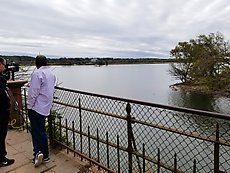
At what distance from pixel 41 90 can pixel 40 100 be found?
0.48 feet

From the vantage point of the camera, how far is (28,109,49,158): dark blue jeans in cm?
329

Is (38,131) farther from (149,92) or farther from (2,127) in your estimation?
(149,92)

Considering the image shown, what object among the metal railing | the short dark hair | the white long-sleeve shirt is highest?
the short dark hair

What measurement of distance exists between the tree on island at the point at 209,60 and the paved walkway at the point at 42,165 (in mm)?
25263

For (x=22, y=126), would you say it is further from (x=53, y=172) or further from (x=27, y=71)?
(x=27, y=71)

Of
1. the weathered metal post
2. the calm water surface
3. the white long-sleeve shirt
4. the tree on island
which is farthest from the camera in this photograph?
the tree on island

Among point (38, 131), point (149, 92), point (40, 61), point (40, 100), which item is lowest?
point (149, 92)

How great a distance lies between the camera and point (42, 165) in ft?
11.2

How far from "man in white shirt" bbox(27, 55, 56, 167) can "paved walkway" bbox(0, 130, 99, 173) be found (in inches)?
5.6

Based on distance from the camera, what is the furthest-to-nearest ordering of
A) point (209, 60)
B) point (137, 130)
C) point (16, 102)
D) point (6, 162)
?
point (209, 60), point (137, 130), point (16, 102), point (6, 162)

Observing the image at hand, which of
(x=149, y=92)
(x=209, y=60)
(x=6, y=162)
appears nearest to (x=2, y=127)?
(x=6, y=162)

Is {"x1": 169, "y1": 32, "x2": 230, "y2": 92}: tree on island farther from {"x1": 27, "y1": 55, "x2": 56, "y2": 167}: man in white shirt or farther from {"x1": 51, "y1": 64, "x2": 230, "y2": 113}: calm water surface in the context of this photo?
{"x1": 27, "y1": 55, "x2": 56, "y2": 167}: man in white shirt

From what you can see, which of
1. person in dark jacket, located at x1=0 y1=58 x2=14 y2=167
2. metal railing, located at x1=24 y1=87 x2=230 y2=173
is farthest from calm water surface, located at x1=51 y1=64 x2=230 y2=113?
person in dark jacket, located at x1=0 y1=58 x2=14 y2=167

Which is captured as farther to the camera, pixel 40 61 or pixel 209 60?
pixel 209 60
